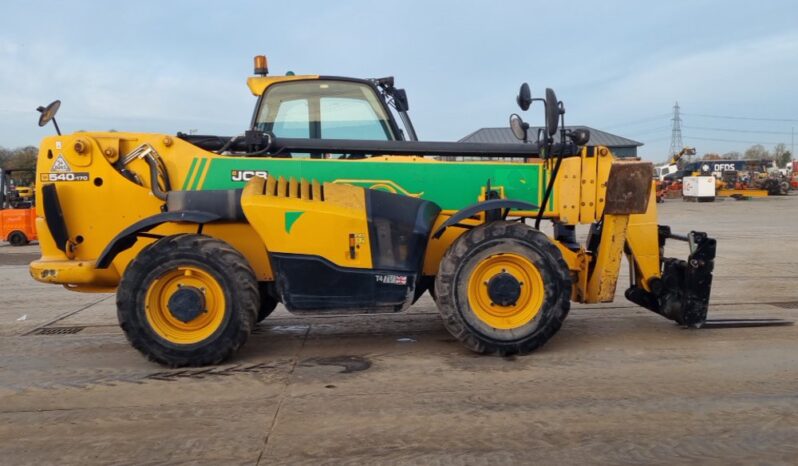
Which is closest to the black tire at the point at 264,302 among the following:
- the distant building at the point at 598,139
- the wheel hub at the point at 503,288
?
the wheel hub at the point at 503,288

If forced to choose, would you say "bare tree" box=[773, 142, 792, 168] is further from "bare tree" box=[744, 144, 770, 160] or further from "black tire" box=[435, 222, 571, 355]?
"black tire" box=[435, 222, 571, 355]

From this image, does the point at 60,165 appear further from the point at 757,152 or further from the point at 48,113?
the point at 757,152

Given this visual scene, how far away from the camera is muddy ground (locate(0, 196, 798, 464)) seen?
3.36 metres

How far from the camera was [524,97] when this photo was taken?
478cm

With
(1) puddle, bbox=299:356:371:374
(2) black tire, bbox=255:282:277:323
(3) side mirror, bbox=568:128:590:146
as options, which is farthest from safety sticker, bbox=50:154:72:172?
(3) side mirror, bbox=568:128:590:146

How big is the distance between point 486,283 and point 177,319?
241 cm

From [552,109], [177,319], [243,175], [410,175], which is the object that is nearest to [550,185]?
[552,109]

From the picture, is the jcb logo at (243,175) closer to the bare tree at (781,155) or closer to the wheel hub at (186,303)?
the wheel hub at (186,303)

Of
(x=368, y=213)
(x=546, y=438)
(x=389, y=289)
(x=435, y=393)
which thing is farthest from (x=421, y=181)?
(x=546, y=438)

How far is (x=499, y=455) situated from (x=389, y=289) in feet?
6.28

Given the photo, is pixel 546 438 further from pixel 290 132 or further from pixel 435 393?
pixel 290 132

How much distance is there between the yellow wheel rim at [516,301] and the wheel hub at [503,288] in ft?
0.10

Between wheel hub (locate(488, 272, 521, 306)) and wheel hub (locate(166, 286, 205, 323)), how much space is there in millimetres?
2234

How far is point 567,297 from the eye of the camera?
16.0 ft
